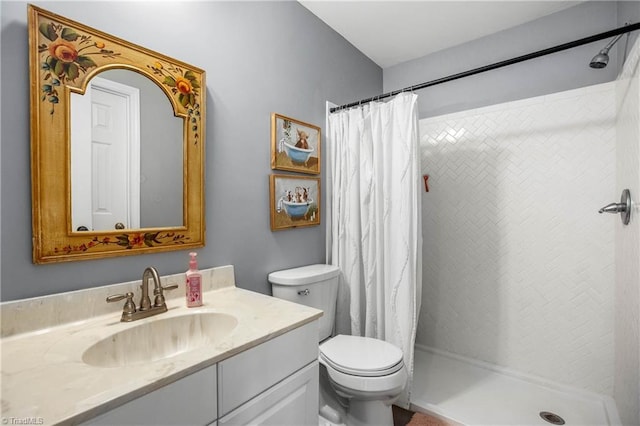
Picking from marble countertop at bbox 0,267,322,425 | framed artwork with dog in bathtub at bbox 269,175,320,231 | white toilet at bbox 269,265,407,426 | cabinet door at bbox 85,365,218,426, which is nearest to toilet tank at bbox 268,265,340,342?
white toilet at bbox 269,265,407,426

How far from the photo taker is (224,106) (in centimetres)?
149

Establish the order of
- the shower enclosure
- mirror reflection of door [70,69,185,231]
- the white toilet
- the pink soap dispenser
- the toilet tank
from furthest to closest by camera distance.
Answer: the shower enclosure
the toilet tank
the white toilet
the pink soap dispenser
mirror reflection of door [70,69,185,231]

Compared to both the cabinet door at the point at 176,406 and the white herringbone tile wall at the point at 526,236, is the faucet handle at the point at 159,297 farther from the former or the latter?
the white herringbone tile wall at the point at 526,236

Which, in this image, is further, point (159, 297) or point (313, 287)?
point (313, 287)

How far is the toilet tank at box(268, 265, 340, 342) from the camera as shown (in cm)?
165

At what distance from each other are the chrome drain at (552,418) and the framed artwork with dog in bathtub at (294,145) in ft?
6.41

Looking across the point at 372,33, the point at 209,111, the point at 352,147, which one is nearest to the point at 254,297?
the point at 209,111

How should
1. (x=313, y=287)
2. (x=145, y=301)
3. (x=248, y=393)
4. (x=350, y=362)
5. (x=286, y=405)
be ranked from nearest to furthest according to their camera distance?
(x=248, y=393) < (x=286, y=405) < (x=145, y=301) < (x=350, y=362) < (x=313, y=287)

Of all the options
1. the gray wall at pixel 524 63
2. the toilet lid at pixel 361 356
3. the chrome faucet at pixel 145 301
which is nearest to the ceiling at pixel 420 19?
the gray wall at pixel 524 63

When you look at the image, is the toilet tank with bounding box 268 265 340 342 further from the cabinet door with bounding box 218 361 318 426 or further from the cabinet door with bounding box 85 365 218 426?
the cabinet door with bounding box 85 365 218 426

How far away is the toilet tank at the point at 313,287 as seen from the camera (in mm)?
1653

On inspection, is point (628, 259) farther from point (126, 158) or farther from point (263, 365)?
point (126, 158)

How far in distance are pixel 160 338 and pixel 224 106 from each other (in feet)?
3.44

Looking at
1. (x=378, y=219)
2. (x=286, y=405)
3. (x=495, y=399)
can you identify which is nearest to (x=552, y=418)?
(x=495, y=399)
